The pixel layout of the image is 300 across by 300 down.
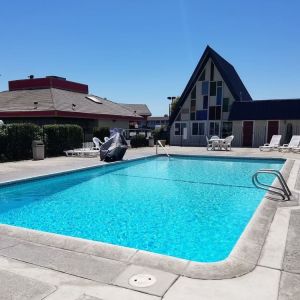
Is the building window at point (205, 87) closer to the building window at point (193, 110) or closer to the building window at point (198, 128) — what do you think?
the building window at point (193, 110)

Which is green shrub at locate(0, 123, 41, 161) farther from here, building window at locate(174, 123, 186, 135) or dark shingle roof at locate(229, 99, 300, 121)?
dark shingle roof at locate(229, 99, 300, 121)

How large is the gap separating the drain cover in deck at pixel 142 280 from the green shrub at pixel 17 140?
1384cm

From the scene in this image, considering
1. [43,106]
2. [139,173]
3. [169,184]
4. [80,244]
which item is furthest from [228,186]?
[43,106]

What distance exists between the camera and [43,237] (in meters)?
4.64

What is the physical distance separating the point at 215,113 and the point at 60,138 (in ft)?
49.9

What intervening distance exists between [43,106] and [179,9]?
14.0 metres

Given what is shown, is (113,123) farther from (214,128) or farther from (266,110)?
(266,110)

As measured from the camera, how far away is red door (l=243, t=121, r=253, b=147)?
25748mm

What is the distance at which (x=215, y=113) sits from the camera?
90.6ft

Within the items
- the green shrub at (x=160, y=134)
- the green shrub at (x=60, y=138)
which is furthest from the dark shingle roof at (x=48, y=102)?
the green shrub at (x=60, y=138)

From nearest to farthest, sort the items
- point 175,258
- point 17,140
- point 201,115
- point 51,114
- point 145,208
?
1. point 175,258
2. point 145,208
3. point 17,140
4. point 51,114
5. point 201,115

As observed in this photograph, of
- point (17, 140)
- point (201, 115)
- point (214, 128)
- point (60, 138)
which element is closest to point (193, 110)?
point (201, 115)

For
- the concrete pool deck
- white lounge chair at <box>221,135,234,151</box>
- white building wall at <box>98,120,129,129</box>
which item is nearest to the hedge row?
white building wall at <box>98,120,129,129</box>

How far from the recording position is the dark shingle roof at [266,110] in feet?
78.8
